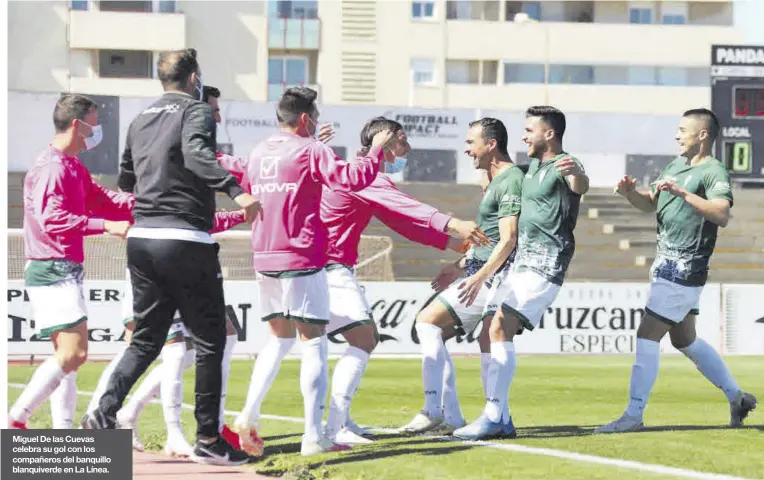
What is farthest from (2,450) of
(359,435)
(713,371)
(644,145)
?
(644,145)

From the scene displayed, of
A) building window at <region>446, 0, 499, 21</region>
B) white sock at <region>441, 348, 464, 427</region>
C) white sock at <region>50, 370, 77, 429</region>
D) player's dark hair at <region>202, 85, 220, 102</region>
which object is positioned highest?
building window at <region>446, 0, 499, 21</region>

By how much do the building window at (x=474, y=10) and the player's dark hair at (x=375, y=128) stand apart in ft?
149

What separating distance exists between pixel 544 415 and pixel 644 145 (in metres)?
35.7

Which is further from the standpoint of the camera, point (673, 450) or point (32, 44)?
point (32, 44)

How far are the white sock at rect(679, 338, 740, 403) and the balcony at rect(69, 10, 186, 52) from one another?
4039cm

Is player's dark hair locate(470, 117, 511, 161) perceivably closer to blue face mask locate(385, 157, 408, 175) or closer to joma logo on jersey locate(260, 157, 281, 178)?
blue face mask locate(385, 157, 408, 175)

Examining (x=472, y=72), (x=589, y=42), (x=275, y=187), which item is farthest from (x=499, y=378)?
(x=589, y=42)

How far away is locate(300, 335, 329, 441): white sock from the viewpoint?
8914 mm

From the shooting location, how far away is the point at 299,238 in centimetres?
886

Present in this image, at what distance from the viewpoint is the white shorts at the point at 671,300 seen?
10.5 m

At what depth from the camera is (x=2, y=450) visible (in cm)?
841

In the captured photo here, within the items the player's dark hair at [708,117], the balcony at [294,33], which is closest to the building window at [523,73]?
the balcony at [294,33]

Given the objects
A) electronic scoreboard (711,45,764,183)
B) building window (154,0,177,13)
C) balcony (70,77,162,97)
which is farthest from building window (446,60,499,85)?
electronic scoreboard (711,45,764,183)

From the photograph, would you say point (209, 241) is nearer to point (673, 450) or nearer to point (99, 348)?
point (673, 450)
